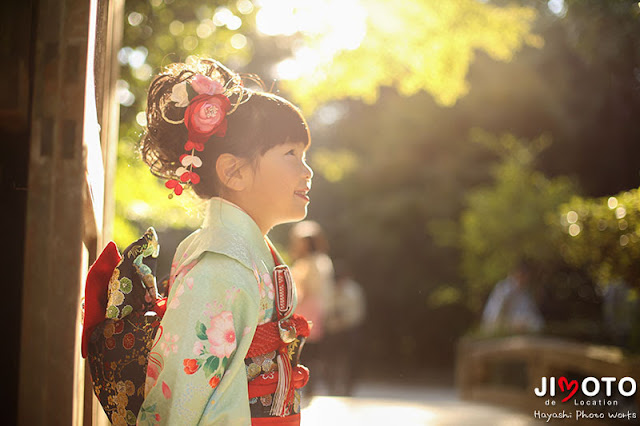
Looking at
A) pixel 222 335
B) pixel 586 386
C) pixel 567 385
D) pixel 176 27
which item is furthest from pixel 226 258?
pixel 567 385

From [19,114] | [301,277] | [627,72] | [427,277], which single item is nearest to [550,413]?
[301,277]

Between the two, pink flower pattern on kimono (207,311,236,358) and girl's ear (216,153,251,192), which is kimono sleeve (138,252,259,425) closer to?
pink flower pattern on kimono (207,311,236,358)

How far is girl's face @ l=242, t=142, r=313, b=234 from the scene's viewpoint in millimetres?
1928

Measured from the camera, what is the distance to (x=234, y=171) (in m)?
1.92

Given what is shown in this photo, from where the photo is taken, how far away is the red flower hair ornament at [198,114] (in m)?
1.86

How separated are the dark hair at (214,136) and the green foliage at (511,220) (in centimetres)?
908

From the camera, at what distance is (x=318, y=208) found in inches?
623

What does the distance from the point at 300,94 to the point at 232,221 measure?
5.76 meters

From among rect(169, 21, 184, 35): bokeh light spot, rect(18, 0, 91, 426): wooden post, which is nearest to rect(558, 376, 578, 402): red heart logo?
rect(169, 21, 184, 35): bokeh light spot

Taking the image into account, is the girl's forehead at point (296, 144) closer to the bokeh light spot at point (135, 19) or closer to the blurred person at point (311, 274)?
the bokeh light spot at point (135, 19)

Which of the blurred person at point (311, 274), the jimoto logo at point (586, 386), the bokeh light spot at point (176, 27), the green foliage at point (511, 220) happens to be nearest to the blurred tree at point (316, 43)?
the bokeh light spot at point (176, 27)

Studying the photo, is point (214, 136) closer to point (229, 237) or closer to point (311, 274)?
point (229, 237)

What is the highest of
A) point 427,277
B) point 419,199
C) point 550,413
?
point 419,199

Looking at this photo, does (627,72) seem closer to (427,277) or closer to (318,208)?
(427,277)
